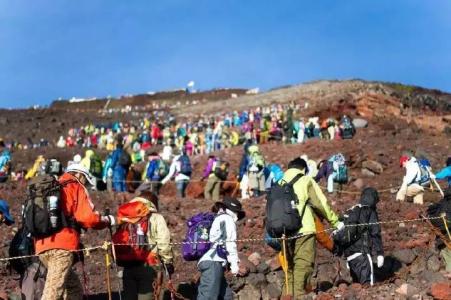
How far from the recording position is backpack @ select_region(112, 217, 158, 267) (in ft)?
27.4

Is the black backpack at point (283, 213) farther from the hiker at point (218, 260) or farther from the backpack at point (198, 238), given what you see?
the backpack at point (198, 238)

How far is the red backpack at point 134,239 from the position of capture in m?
8.34

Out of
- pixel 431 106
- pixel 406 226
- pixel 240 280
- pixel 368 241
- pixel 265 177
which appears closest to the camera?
pixel 368 241

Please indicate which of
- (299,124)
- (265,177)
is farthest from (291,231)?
(299,124)

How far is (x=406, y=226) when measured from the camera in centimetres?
1301

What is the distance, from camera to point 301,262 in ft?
27.6

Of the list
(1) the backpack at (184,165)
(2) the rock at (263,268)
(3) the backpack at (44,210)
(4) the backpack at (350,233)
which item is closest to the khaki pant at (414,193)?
(2) the rock at (263,268)

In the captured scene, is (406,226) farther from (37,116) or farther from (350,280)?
(37,116)

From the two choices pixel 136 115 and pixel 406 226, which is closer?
pixel 406 226

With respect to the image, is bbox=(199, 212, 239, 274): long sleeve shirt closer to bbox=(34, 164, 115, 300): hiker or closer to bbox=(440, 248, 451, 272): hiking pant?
bbox=(34, 164, 115, 300): hiker

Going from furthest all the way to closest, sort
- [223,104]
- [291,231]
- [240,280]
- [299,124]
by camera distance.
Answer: [223,104]
[299,124]
[240,280]
[291,231]

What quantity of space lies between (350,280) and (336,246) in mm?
692

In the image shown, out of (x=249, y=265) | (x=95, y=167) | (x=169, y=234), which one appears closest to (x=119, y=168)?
(x=95, y=167)

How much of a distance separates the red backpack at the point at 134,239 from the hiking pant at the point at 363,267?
3229 mm
